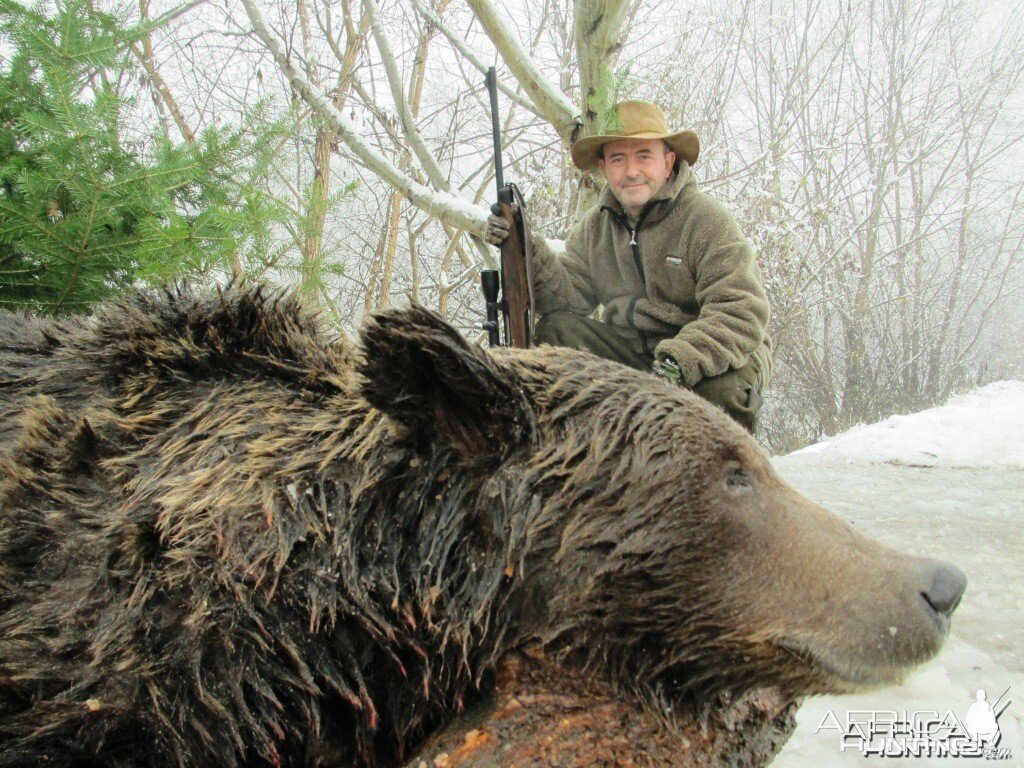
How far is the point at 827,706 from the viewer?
200 centimetres

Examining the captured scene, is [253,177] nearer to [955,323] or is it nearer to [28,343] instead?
[28,343]

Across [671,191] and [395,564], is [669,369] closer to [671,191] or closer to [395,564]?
[671,191]

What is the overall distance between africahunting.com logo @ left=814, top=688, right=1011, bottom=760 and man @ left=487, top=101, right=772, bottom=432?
6.71 feet

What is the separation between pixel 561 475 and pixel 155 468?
36.1 inches

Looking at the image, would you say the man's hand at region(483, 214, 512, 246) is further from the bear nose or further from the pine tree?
the bear nose

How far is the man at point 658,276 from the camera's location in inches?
154

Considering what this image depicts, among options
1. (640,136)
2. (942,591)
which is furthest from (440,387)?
(640,136)

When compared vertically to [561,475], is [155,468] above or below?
above

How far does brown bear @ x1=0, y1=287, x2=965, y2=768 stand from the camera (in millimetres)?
1321

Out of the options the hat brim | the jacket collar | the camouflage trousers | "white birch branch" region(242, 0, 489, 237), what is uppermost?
"white birch branch" region(242, 0, 489, 237)

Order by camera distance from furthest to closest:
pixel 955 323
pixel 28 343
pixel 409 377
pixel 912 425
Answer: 1. pixel 955 323
2. pixel 912 425
3. pixel 28 343
4. pixel 409 377

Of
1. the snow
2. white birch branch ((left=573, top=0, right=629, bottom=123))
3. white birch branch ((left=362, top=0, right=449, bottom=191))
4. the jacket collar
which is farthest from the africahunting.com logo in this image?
white birch branch ((left=362, top=0, right=449, bottom=191))

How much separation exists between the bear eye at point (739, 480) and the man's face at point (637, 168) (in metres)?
3.02

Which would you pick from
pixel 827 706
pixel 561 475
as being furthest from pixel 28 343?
pixel 827 706
